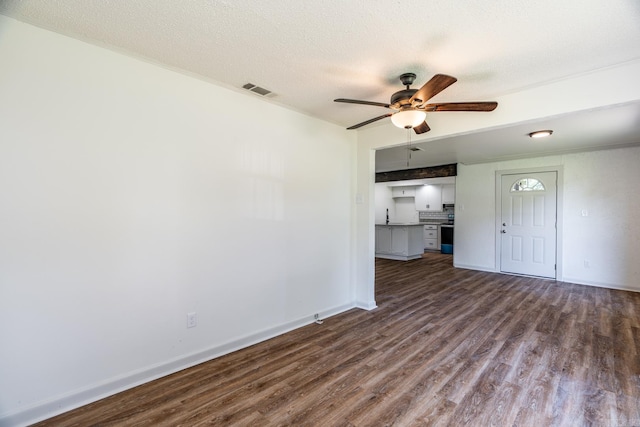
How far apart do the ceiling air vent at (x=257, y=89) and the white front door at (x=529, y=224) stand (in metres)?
5.41

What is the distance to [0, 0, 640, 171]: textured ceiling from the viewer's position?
1619 mm

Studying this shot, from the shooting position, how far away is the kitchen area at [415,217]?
746 centimetres

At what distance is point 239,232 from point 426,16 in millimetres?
2175

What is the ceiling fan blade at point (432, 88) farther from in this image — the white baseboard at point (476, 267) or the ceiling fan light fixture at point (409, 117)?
the white baseboard at point (476, 267)

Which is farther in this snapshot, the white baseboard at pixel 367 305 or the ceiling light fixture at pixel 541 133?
the ceiling light fixture at pixel 541 133

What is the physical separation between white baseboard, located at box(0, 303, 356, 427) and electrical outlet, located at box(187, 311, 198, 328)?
0.78ft

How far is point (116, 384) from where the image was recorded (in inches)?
80.3

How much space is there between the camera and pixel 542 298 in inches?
172

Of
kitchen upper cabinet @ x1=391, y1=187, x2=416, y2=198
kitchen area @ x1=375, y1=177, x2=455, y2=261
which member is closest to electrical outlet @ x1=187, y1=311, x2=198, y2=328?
kitchen area @ x1=375, y1=177, x2=455, y2=261

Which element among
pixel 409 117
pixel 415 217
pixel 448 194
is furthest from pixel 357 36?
pixel 415 217

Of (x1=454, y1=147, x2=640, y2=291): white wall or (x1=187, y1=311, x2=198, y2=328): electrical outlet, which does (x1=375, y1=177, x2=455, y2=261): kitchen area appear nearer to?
(x1=454, y1=147, x2=640, y2=291): white wall

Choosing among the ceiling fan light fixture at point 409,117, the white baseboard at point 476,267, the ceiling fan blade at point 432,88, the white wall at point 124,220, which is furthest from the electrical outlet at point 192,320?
the white baseboard at point 476,267

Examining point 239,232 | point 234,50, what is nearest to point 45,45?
point 234,50

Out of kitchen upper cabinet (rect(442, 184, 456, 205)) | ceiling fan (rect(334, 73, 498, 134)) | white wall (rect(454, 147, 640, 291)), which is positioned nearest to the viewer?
ceiling fan (rect(334, 73, 498, 134))
